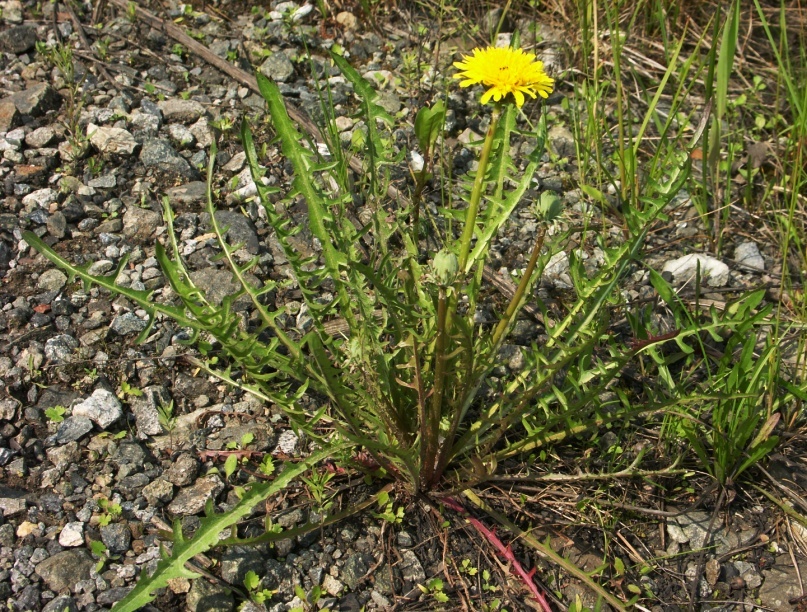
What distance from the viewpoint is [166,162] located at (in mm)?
2998

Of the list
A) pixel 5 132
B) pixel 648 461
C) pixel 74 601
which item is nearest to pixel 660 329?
pixel 648 461

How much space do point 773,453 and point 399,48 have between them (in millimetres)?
2306

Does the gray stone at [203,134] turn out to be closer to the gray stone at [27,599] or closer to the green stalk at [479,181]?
the green stalk at [479,181]

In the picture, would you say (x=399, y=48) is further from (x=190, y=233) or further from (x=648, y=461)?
(x=648, y=461)

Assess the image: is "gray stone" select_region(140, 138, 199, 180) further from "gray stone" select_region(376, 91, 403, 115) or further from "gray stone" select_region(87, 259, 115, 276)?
"gray stone" select_region(376, 91, 403, 115)

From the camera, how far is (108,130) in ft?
10.0


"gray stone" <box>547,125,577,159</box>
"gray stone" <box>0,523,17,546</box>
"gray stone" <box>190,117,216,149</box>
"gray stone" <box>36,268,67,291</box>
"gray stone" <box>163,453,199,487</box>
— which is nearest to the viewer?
"gray stone" <box>0,523,17,546</box>

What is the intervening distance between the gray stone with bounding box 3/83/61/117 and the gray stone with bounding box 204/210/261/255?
84 centimetres

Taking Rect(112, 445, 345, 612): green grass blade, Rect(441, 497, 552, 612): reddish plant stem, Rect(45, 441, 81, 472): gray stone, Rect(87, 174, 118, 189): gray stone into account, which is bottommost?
Rect(441, 497, 552, 612): reddish plant stem

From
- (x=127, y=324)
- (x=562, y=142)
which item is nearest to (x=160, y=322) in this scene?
(x=127, y=324)

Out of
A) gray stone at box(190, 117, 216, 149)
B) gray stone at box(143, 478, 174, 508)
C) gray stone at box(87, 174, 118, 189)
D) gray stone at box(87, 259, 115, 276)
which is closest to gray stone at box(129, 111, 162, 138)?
gray stone at box(190, 117, 216, 149)

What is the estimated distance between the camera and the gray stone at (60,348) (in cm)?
240

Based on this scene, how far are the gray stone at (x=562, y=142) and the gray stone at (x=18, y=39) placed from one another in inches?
85.5

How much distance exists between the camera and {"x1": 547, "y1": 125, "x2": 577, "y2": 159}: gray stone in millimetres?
3270
